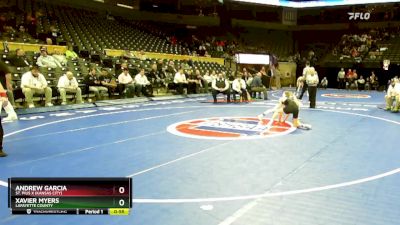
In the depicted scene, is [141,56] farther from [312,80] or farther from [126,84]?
[312,80]

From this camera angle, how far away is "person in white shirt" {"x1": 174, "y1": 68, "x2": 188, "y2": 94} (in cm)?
1608

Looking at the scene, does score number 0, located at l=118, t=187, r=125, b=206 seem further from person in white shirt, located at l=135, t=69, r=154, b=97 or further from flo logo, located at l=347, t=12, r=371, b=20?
flo logo, located at l=347, t=12, r=371, b=20

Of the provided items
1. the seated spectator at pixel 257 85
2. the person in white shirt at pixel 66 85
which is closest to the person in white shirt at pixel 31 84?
the person in white shirt at pixel 66 85

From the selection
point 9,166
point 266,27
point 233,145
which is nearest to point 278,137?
point 233,145

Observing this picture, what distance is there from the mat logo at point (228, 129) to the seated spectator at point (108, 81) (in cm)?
516

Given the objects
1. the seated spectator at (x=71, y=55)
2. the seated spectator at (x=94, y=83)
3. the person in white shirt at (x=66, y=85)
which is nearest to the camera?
the person in white shirt at (x=66, y=85)

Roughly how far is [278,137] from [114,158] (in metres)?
3.26

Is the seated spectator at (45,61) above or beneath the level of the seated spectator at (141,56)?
beneath

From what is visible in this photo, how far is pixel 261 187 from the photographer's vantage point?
4293mm

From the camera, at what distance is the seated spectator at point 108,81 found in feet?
43.5

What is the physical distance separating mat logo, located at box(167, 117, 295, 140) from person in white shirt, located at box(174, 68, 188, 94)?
6.87m

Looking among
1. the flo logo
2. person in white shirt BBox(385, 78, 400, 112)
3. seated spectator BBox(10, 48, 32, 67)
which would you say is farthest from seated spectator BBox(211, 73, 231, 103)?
the flo logo
